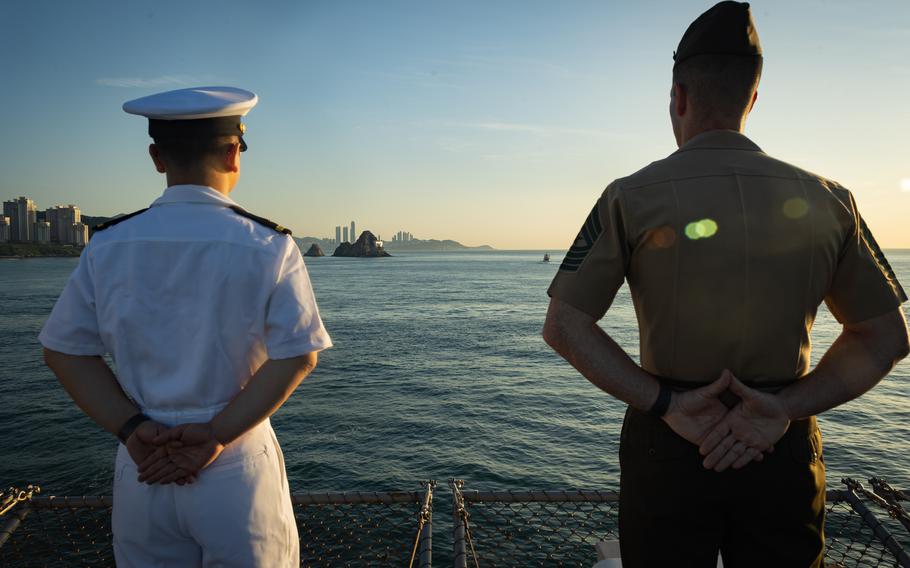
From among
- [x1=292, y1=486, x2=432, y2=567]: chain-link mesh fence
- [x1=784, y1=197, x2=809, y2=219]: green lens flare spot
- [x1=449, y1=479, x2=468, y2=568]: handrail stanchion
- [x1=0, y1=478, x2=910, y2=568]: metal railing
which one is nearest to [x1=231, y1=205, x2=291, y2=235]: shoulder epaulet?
[x1=784, y1=197, x2=809, y2=219]: green lens flare spot

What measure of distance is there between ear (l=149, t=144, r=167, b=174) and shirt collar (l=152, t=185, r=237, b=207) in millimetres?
121

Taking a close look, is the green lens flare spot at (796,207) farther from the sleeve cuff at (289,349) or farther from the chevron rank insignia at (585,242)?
the sleeve cuff at (289,349)

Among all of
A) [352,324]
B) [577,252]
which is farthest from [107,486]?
[352,324]

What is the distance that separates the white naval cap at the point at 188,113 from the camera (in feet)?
7.44

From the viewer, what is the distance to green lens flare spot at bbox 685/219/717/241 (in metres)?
1.96

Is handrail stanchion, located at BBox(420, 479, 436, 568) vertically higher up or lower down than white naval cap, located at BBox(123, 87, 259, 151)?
lower down

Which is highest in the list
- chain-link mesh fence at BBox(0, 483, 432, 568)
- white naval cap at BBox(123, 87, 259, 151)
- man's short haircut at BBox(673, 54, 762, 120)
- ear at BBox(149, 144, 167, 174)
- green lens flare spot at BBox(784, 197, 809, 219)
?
man's short haircut at BBox(673, 54, 762, 120)

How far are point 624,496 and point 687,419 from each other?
1.39 feet

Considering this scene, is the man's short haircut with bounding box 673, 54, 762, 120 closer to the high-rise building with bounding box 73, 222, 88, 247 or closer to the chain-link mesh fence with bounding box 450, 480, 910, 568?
the chain-link mesh fence with bounding box 450, 480, 910, 568

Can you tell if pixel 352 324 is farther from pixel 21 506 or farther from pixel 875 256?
pixel 875 256

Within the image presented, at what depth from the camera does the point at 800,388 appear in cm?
207

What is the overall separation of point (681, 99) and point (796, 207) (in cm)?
59

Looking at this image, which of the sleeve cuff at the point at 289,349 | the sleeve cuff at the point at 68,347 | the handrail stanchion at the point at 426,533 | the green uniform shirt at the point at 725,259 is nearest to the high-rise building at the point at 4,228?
the handrail stanchion at the point at 426,533

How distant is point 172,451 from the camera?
2.12m
